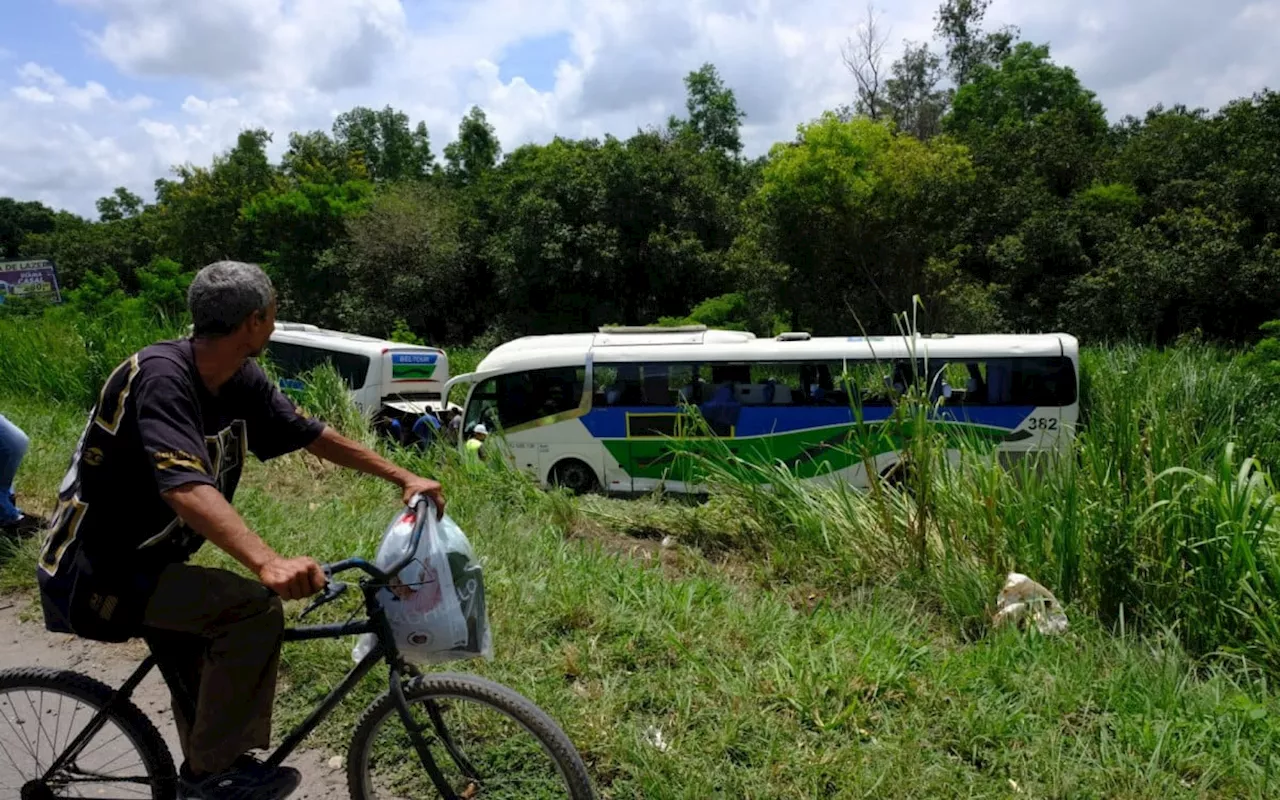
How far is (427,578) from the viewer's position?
2.30m

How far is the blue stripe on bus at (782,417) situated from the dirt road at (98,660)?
8325 mm

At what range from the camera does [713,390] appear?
12.4 meters

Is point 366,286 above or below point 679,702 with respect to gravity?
above

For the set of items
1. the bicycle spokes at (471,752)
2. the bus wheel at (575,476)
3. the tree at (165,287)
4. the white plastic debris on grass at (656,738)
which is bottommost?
the bus wheel at (575,476)

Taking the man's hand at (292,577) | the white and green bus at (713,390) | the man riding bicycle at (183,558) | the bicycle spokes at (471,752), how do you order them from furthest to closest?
1. the white and green bus at (713,390)
2. the bicycle spokes at (471,752)
3. the man riding bicycle at (183,558)
4. the man's hand at (292,577)

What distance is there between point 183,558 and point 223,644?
29 centimetres

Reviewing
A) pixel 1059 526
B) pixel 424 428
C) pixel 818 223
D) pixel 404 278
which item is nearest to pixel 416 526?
pixel 1059 526

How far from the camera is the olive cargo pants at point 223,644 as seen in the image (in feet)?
7.34

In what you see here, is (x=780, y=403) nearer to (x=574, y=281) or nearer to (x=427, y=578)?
(x=427, y=578)

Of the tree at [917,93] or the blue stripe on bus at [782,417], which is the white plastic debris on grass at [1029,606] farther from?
the tree at [917,93]

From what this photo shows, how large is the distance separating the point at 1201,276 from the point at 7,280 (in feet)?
77.8

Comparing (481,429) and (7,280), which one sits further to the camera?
(7,280)

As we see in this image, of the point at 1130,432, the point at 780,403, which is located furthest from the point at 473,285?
the point at 1130,432

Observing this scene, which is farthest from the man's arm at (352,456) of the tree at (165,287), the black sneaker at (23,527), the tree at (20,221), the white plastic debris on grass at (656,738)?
the tree at (20,221)
